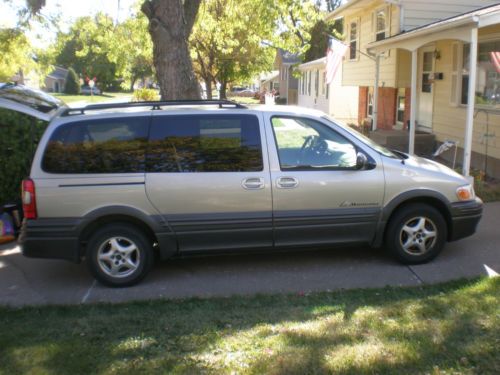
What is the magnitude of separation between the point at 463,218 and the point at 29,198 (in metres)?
4.45

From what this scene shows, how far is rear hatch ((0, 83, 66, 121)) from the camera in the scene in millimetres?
7949

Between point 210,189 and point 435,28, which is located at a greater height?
point 435,28

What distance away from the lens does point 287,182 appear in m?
5.38

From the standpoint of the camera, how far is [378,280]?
5355 millimetres

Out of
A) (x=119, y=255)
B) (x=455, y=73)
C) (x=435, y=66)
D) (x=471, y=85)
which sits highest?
(x=435, y=66)

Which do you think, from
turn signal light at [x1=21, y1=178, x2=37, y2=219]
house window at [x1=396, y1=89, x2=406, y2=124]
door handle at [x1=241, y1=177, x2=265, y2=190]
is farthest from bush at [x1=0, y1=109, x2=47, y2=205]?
house window at [x1=396, y1=89, x2=406, y2=124]

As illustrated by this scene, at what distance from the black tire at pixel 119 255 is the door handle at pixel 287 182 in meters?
1.44

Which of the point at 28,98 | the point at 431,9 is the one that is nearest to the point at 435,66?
A: the point at 431,9

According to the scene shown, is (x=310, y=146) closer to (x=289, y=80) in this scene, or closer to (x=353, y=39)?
(x=353, y=39)

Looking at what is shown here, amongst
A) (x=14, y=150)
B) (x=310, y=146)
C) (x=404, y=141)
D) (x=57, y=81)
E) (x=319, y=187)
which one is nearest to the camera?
(x=319, y=187)

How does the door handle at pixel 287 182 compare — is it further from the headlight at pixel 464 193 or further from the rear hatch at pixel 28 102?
the rear hatch at pixel 28 102

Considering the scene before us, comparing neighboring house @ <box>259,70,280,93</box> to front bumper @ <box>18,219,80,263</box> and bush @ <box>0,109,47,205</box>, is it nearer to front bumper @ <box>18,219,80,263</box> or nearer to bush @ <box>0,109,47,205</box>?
bush @ <box>0,109,47,205</box>

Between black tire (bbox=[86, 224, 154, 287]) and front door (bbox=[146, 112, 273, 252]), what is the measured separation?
1.18 feet

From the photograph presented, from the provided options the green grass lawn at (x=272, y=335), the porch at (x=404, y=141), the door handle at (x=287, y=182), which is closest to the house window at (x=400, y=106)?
the porch at (x=404, y=141)
